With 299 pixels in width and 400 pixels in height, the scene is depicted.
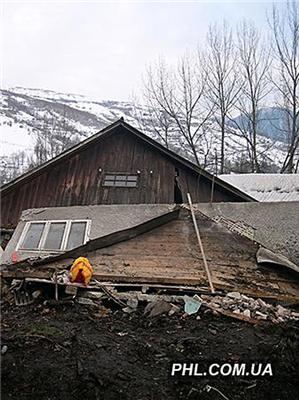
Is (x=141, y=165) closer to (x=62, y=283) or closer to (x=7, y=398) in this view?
(x=62, y=283)

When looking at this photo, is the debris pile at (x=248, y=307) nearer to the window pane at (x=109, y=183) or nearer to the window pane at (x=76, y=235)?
the window pane at (x=76, y=235)

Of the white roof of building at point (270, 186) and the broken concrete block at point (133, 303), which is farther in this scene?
the white roof of building at point (270, 186)

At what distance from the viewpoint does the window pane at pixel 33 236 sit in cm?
747

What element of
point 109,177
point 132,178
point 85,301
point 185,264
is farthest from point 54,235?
point 132,178

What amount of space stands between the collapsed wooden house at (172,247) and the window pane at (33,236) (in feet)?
0.06

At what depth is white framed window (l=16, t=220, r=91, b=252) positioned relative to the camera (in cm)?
733

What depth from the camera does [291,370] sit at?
3.04m

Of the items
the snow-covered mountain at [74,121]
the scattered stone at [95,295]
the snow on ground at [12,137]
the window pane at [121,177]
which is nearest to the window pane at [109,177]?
the window pane at [121,177]

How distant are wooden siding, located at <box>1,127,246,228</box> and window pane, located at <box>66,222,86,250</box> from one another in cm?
288

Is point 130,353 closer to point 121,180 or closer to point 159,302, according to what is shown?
point 159,302

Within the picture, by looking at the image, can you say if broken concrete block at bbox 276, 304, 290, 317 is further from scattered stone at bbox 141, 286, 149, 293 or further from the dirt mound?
scattered stone at bbox 141, 286, 149, 293

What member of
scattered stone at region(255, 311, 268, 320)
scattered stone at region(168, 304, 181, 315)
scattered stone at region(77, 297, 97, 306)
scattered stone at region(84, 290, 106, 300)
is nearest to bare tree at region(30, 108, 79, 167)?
scattered stone at region(84, 290, 106, 300)

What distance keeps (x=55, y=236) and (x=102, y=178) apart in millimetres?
3502

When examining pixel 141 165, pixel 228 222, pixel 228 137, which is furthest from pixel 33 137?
pixel 228 222
